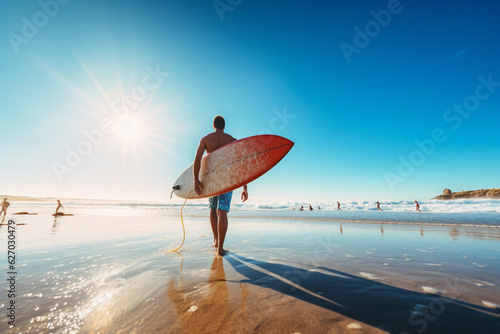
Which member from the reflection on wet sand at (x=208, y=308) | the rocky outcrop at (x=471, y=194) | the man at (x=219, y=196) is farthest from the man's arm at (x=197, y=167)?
the rocky outcrop at (x=471, y=194)

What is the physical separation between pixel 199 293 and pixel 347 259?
2.49m

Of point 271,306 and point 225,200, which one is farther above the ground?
A: point 225,200

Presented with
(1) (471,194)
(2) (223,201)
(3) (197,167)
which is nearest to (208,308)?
(2) (223,201)

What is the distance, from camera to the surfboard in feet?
12.9

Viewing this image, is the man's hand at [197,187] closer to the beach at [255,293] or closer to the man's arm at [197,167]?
the man's arm at [197,167]

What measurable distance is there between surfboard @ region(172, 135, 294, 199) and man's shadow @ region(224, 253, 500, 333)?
5.96 ft

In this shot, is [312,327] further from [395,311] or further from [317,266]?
[317,266]

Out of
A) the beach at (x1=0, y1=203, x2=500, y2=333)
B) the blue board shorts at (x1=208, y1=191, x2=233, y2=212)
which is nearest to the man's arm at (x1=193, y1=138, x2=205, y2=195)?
the blue board shorts at (x1=208, y1=191, x2=233, y2=212)

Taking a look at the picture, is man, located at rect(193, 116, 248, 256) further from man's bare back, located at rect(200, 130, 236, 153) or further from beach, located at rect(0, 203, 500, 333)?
beach, located at rect(0, 203, 500, 333)

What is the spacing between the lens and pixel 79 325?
57.5 inches

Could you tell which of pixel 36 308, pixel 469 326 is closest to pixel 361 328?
pixel 469 326

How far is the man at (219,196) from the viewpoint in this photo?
12.4 ft

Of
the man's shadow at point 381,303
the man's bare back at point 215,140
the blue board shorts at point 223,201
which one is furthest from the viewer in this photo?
the man's bare back at point 215,140

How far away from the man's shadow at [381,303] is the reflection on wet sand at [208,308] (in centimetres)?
41
